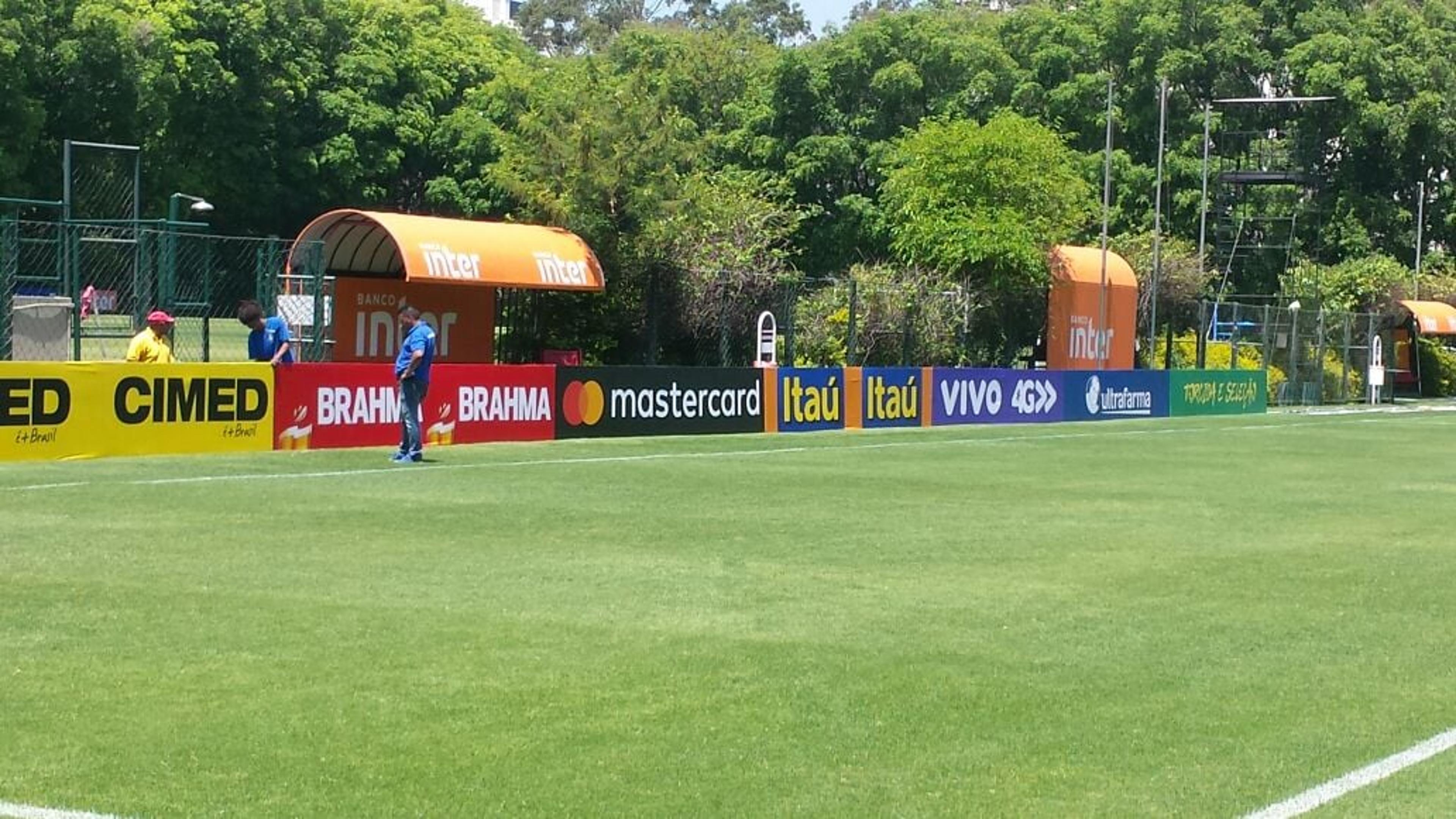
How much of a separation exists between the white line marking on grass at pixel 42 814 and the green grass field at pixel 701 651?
3.1 inches

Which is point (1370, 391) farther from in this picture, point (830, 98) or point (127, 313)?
point (127, 313)

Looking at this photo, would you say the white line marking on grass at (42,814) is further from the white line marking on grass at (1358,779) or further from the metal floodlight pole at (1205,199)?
the metal floodlight pole at (1205,199)

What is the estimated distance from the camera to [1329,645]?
9.45 metres

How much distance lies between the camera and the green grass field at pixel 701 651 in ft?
20.9

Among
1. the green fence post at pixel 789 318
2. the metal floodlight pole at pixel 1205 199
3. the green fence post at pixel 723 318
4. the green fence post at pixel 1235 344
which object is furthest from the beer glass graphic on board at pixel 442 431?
the metal floodlight pole at pixel 1205 199

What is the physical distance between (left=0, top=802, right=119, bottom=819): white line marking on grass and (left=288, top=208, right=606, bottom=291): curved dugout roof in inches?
876

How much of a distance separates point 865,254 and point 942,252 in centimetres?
1917

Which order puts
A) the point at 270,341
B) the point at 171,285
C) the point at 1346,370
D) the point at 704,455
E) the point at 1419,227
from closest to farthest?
the point at 270,341 < the point at 704,455 < the point at 171,285 < the point at 1346,370 < the point at 1419,227

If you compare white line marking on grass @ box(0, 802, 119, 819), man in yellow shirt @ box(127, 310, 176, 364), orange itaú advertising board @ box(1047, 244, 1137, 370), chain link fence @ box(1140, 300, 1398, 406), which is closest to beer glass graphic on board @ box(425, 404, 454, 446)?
man in yellow shirt @ box(127, 310, 176, 364)

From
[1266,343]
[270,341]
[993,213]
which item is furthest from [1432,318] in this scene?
[270,341]

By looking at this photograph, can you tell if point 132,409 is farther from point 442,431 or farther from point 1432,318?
point 1432,318

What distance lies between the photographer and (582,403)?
26.3 meters

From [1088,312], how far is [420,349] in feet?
93.8

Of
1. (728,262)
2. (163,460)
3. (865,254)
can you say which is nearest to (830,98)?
(865,254)
